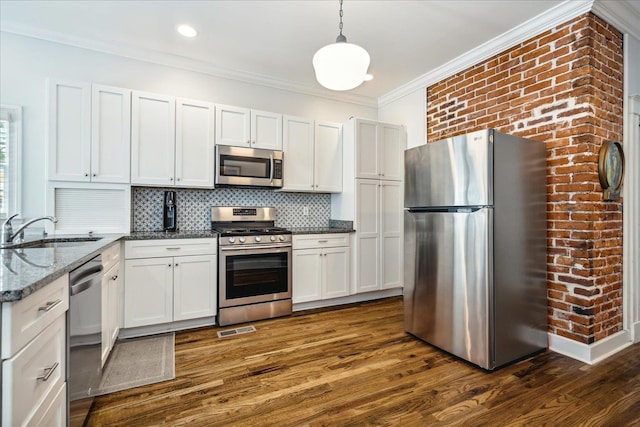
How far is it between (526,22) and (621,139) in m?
1.28

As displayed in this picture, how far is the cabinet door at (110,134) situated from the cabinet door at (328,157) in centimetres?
198

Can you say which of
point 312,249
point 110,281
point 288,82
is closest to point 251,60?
point 288,82

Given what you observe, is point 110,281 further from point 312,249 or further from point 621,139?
point 621,139

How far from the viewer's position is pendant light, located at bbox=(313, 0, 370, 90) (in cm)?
187

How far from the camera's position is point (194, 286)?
3.05m

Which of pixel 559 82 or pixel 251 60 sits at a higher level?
pixel 251 60

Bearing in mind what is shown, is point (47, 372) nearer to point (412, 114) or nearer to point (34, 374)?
point (34, 374)

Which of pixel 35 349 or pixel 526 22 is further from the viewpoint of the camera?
pixel 526 22

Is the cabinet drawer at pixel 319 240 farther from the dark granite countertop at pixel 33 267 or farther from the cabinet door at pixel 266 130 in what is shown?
the dark granite countertop at pixel 33 267

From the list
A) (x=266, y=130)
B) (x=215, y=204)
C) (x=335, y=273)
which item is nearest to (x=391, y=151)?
(x=266, y=130)

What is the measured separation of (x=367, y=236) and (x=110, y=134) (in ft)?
9.42

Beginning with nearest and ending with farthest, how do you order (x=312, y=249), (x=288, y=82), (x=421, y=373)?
(x=421, y=373) < (x=312, y=249) < (x=288, y=82)

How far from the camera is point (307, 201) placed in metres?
4.23

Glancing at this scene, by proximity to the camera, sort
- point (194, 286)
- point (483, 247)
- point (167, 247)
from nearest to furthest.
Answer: point (483, 247), point (167, 247), point (194, 286)
